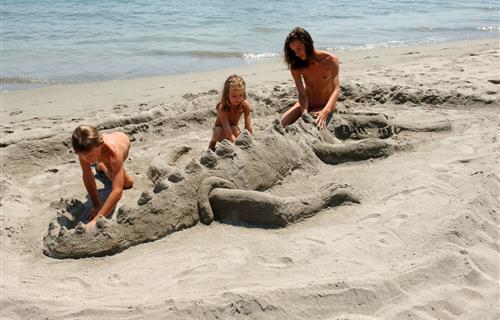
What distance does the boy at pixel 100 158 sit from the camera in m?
3.69

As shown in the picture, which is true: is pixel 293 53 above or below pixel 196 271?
above

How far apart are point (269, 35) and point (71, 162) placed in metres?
9.19

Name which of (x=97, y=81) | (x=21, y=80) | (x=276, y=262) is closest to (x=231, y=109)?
(x=276, y=262)

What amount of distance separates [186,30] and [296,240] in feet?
36.5

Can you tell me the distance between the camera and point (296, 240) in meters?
3.41

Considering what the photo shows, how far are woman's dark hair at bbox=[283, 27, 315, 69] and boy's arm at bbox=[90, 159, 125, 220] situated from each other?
2146 mm

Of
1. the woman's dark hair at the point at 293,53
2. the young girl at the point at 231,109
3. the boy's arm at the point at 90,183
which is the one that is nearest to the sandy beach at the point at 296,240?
the boy's arm at the point at 90,183

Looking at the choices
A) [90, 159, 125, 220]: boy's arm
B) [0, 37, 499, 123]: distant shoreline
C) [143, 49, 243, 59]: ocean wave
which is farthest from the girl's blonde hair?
[143, 49, 243, 59]: ocean wave

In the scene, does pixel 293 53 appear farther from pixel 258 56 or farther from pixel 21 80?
pixel 258 56

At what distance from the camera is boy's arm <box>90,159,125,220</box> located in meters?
3.82

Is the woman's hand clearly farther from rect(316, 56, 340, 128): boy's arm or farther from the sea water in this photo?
the sea water

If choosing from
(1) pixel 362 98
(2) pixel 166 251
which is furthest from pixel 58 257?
(1) pixel 362 98

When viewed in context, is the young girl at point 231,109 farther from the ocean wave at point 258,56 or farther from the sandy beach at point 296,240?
the ocean wave at point 258,56

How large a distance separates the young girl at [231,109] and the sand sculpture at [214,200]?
24.9 inches
